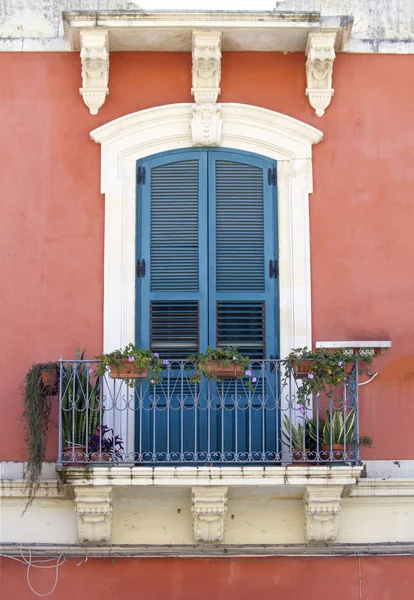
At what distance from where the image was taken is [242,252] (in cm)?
1058

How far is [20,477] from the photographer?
10102 millimetres

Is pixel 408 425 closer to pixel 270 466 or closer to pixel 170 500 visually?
pixel 270 466

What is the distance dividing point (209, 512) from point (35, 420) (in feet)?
4.76

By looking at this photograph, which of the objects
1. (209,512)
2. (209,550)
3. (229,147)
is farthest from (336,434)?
(229,147)

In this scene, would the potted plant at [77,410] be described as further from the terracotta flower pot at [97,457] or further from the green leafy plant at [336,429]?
the green leafy plant at [336,429]

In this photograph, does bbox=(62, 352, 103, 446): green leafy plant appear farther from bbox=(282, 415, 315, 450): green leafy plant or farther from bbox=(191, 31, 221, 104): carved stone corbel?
bbox=(191, 31, 221, 104): carved stone corbel

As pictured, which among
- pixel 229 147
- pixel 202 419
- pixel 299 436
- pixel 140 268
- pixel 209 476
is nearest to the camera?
pixel 209 476

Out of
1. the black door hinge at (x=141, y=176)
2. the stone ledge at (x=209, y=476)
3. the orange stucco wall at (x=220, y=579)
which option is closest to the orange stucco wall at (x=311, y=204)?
the black door hinge at (x=141, y=176)

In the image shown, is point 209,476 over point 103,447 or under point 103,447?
under

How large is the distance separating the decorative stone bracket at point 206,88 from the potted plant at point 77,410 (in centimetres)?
218

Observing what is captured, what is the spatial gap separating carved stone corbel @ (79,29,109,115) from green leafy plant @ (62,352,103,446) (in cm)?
228

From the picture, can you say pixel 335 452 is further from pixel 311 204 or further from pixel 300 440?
pixel 311 204

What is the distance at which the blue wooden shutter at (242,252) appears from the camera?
10.4 metres

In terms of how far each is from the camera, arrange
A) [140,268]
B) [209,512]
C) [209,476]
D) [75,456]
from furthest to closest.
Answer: [140,268] < [209,512] < [75,456] < [209,476]
